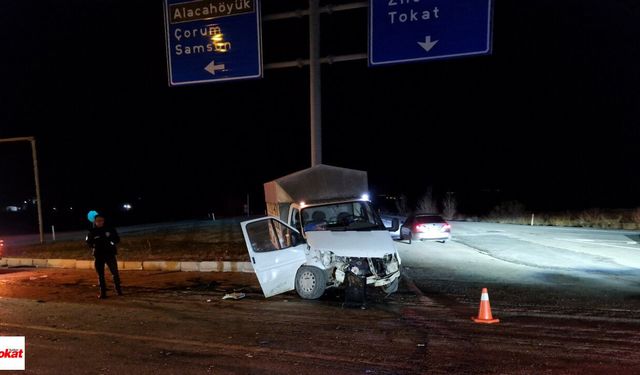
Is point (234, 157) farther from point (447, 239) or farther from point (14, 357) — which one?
point (14, 357)

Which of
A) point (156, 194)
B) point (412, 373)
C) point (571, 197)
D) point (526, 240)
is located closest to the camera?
point (412, 373)

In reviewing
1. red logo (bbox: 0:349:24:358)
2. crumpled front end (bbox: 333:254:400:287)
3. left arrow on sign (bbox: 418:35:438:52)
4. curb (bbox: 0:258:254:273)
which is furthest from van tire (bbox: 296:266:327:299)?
left arrow on sign (bbox: 418:35:438:52)

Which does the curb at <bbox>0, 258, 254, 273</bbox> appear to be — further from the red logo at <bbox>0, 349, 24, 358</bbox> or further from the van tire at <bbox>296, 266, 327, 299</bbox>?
the red logo at <bbox>0, 349, 24, 358</bbox>

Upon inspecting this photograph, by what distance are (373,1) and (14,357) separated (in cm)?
927

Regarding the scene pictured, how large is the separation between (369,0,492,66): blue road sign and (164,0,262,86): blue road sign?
3.00m

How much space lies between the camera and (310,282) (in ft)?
29.7

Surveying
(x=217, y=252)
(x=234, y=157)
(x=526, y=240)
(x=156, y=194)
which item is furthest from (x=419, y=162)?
(x=217, y=252)

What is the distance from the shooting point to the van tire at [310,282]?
8984 millimetres

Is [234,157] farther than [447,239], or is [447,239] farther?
[234,157]

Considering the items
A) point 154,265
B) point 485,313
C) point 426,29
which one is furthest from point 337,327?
point 154,265

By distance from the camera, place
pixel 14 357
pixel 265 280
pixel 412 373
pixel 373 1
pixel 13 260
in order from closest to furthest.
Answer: pixel 412 373 < pixel 14 357 < pixel 265 280 < pixel 373 1 < pixel 13 260

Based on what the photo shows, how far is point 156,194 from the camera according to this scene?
75.8 m

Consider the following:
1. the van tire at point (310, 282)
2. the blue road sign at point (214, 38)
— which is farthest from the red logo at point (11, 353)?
the blue road sign at point (214, 38)

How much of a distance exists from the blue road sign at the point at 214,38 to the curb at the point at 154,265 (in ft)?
16.4
